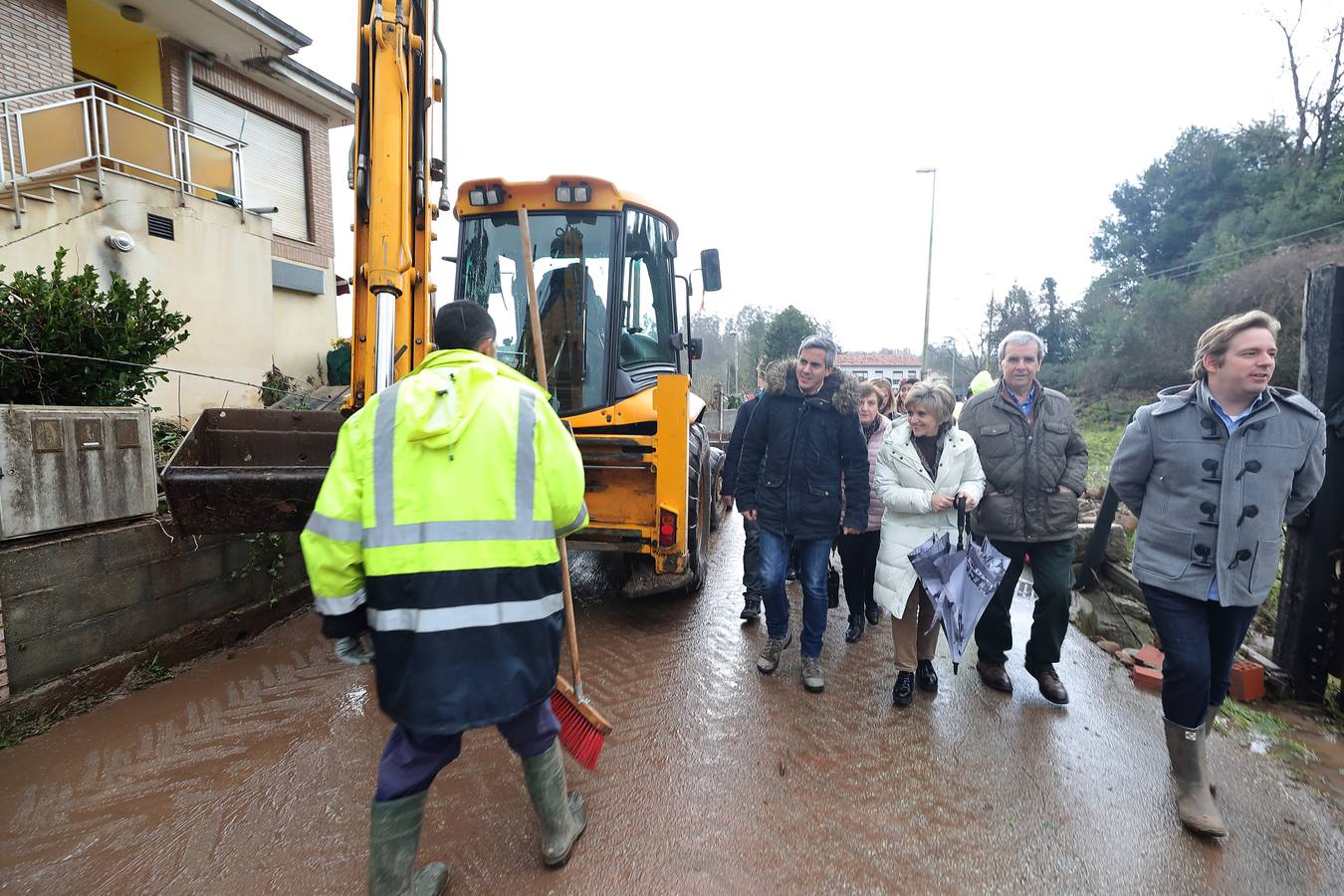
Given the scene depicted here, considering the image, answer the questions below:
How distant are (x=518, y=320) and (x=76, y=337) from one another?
7.96 ft

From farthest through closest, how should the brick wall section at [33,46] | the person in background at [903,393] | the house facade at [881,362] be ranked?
the house facade at [881,362] < the brick wall section at [33,46] < the person in background at [903,393]

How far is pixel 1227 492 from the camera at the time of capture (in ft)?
8.25

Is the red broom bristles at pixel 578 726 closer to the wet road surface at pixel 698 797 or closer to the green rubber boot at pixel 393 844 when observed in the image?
the wet road surface at pixel 698 797

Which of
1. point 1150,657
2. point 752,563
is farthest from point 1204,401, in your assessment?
point 752,563

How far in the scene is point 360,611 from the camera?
194cm

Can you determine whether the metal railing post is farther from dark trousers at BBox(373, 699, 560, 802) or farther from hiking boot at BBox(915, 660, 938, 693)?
hiking boot at BBox(915, 660, 938, 693)

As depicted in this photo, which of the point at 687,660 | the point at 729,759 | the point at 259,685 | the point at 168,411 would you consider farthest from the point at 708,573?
the point at 168,411

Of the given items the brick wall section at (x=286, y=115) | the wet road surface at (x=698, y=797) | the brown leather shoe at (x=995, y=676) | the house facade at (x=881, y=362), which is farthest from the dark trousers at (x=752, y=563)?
the house facade at (x=881, y=362)

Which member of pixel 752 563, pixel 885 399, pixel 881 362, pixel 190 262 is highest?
pixel 881 362

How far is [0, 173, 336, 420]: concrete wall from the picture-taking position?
6.53m

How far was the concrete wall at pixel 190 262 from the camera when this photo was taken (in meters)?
6.53

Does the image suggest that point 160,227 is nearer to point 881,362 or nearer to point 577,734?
point 577,734

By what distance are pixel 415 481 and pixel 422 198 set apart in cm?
231

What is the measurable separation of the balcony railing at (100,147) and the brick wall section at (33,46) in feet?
0.65
